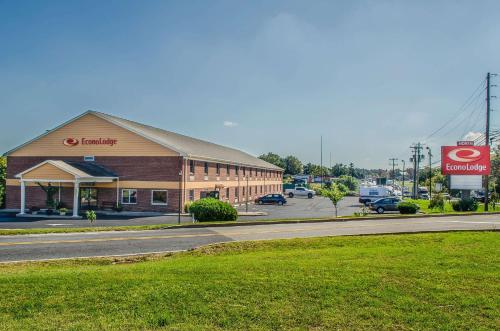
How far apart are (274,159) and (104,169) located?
104365 mm

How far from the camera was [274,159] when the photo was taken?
139500 mm

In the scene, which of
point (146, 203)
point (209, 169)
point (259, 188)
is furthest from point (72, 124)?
point (259, 188)

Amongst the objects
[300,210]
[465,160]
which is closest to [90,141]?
[300,210]

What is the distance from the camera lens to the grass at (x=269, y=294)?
700cm

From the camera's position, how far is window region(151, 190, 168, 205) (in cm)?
3584

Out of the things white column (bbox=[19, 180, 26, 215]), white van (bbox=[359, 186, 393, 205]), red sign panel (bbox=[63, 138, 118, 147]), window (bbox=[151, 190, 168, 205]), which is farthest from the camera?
white van (bbox=[359, 186, 393, 205])

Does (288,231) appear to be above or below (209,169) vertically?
below

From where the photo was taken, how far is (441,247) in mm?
12844

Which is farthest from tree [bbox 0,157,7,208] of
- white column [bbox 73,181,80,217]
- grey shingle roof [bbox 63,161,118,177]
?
white column [bbox 73,181,80,217]

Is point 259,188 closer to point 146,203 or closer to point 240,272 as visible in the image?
point 146,203

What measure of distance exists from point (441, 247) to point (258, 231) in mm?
9418

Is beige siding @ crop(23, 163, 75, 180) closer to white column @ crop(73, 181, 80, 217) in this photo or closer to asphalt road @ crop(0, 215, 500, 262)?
white column @ crop(73, 181, 80, 217)

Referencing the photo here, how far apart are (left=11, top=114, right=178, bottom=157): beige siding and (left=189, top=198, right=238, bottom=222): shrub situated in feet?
35.8

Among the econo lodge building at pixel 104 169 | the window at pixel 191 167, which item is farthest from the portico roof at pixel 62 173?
the window at pixel 191 167
